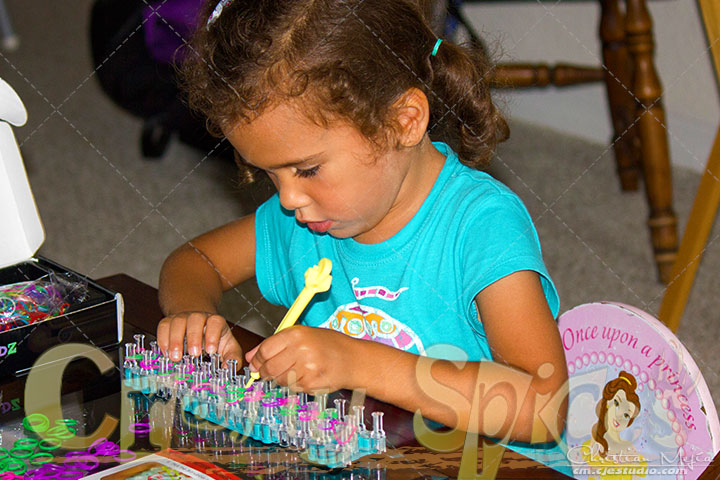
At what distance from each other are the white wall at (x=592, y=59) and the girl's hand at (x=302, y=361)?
148 cm

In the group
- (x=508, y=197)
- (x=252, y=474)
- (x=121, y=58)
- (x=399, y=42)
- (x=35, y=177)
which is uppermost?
(x=121, y=58)

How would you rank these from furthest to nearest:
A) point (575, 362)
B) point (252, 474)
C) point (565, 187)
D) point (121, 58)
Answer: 1. point (121, 58)
2. point (565, 187)
3. point (575, 362)
4. point (252, 474)

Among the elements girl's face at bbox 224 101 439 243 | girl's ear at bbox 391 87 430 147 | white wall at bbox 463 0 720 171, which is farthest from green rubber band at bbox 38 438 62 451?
white wall at bbox 463 0 720 171

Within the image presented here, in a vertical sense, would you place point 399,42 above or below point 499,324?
above

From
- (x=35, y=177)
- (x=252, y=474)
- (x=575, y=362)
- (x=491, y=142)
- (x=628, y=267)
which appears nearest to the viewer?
(x=252, y=474)

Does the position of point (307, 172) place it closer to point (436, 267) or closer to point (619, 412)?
point (436, 267)

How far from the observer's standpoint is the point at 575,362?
2.69ft

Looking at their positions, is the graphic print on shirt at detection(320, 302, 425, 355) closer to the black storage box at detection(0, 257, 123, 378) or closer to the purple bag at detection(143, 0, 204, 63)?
the black storage box at detection(0, 257, 123, 378)

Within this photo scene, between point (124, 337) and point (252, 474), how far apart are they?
10.5 inches

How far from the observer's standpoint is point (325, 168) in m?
0.78

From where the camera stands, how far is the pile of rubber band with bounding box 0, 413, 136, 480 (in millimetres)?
585

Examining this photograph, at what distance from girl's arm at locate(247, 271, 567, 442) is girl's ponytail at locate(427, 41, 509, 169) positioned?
0.22 meters

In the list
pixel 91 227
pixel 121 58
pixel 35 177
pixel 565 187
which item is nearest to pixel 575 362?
pixel 565 187

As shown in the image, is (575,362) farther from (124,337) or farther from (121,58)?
(121,58)
